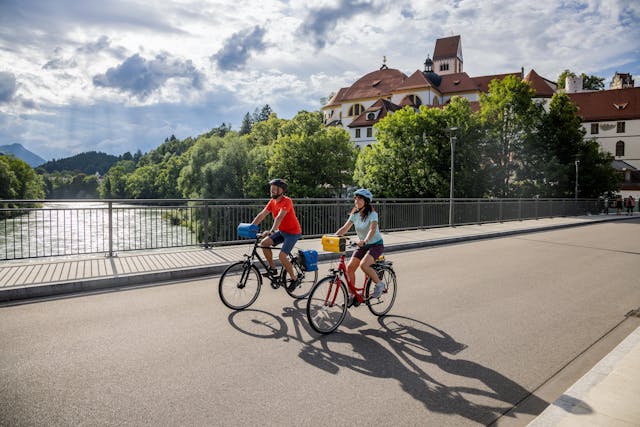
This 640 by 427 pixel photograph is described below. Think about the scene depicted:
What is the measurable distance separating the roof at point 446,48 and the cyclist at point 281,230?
332 ft

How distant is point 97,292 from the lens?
700 centimetres

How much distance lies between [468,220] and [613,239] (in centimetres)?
565

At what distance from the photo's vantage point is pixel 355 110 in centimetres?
8488

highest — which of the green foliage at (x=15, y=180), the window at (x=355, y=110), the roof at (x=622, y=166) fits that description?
the window at (x=355, y=110)

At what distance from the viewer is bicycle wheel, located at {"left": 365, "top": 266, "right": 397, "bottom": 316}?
5707mm

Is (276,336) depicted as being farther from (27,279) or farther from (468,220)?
(468,220)

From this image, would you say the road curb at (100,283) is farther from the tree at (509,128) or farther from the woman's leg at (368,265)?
the tree at (509,128)

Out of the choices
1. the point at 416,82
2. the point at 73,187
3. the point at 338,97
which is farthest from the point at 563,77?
the point at 73,187

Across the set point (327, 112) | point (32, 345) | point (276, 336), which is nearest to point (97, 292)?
point (32, 345)

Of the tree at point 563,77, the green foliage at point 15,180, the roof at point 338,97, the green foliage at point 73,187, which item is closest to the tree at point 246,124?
the roof at point 338,97

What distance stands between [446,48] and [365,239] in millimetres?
103837

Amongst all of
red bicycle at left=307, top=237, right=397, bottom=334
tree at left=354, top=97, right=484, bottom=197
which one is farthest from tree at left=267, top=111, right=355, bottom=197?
red bicycle at left=307, top=237, right=397, bottom=334

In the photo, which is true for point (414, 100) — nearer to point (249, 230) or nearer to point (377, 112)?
point (377, 112)

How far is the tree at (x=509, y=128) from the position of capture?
1534 inches
